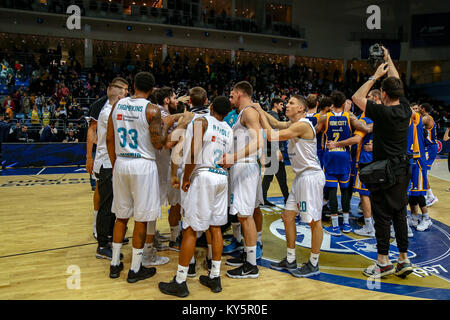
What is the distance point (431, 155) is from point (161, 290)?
237 inches

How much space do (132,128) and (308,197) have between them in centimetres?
206

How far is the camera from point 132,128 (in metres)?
3.77

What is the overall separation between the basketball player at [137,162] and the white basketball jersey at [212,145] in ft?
1.67

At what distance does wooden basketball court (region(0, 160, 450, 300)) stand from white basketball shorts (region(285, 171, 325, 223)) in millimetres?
728

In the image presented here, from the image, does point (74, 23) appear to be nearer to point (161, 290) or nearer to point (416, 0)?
point (161, 290)

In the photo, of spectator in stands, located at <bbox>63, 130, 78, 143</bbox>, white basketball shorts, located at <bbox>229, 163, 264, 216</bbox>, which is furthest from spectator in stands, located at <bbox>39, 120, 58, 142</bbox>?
white basketball shorts, located at <bbox>229, 163, 264, 216</bbox>

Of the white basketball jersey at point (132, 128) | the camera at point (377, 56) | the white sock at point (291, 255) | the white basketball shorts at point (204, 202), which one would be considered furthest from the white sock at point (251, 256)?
the camera at point (377, 56)

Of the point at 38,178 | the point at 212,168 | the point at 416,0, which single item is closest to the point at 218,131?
the point at 212,168

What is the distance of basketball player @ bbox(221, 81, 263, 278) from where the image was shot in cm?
402

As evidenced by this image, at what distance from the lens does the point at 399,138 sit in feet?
13.1

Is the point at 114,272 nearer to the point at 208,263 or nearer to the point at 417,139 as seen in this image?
the point at 208,263

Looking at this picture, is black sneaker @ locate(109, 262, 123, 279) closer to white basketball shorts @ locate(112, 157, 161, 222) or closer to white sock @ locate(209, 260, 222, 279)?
white basketball shorts @ locate(112, 157, 161, 222)

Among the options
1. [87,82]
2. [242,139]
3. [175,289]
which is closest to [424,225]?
[242,139]
